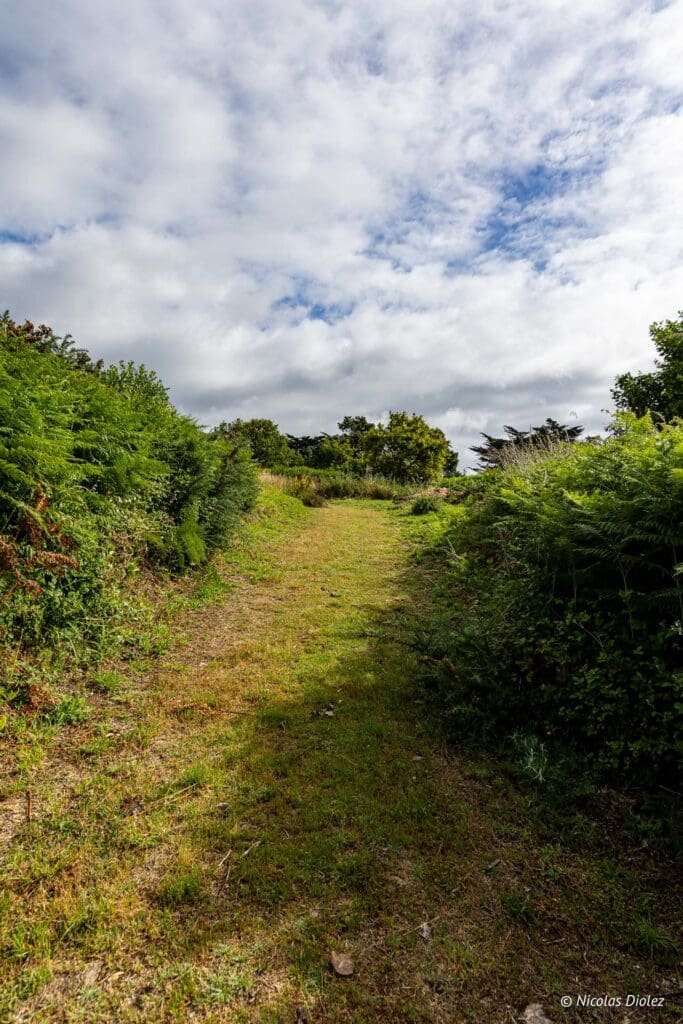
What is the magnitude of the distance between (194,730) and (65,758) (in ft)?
3.15

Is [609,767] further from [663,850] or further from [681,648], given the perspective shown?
[681,648]

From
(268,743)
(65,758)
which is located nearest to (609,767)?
(268,743)

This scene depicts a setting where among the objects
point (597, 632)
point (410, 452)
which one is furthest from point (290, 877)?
point (410, 452)

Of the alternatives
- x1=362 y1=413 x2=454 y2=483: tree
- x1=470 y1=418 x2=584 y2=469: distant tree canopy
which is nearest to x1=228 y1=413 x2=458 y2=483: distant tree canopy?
x1=362 y1=413 x2=454 y2=483: tree

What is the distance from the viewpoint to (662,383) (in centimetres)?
2242

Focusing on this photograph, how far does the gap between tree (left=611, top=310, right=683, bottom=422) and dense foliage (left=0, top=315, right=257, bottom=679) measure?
2127cm

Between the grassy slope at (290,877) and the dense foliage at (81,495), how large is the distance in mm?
1017

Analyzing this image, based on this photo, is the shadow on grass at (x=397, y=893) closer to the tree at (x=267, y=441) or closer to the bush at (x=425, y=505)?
the bush at (x=425, y=505)

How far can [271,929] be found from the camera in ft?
7.62

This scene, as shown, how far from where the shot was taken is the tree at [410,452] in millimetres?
32281

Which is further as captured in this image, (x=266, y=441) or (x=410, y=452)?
(x=266, y=441)

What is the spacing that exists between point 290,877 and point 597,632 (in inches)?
104

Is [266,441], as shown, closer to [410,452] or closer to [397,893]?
[410,452]

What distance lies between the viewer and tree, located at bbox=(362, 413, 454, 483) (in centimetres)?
3228
